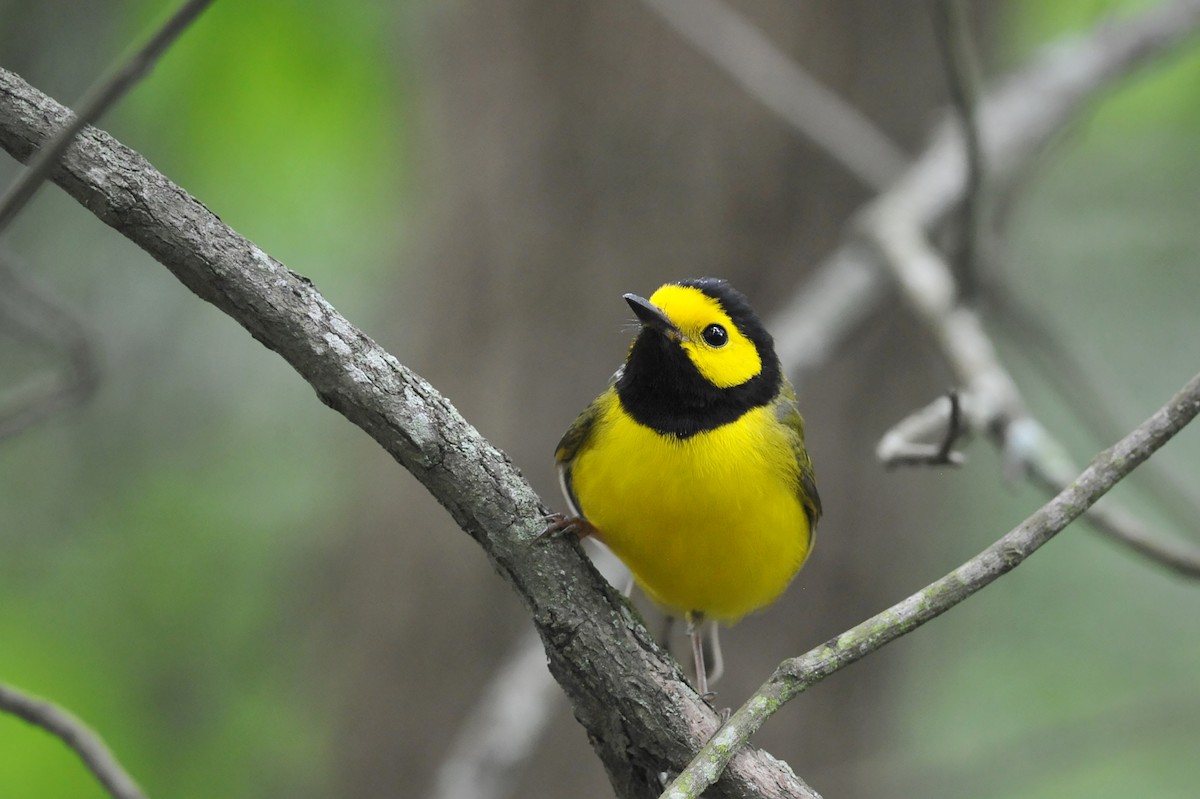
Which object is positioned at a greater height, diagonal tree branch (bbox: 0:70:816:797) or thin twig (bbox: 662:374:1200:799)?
thin twig (bbox: 662:374:1200:799)

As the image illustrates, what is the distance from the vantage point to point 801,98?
16.7ft

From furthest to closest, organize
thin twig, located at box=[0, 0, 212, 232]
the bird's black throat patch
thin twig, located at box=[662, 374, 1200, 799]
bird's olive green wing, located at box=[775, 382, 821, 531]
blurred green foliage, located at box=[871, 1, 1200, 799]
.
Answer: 1. blurred green foliage, located at box=[871, 1, 1200, 799]
2. bird's olive green wing, located at box=[775, 382, 821, 531]
3. the bird's black throat patch
4. thin twig, located at box=[662, 374, 1200, 799]
5. thin twig, located at box=[0, 0, 212, 232]

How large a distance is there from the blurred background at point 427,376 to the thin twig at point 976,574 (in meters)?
2.66

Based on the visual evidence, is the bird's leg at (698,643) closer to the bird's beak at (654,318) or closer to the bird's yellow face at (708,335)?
the bird's yellow face at (708,335)

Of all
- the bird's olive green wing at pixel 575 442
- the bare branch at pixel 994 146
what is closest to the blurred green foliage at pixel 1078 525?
the bare branch at pixel 994 146

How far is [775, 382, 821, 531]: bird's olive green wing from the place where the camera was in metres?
3.50

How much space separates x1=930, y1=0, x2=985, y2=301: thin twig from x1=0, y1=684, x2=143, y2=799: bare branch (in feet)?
11.1

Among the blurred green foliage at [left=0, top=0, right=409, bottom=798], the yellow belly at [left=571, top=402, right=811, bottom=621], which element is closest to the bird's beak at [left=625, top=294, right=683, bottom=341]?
the yellow belly at [left=571, top=402, right=811, bottom=621]

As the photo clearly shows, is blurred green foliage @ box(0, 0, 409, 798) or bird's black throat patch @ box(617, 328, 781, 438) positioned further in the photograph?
blurred green foliage @ box(0, 0, 409, 798)

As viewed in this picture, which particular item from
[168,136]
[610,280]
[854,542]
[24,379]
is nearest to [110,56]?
[168,136]

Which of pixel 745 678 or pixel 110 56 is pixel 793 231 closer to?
pixel 745 678

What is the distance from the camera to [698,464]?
3.18 meters

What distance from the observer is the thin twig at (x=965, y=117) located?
411 cm

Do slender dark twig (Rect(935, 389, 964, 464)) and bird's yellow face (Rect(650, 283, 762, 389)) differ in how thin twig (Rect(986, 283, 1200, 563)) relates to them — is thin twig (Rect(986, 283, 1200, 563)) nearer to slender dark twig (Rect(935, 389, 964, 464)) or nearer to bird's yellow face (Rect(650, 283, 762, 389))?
slender dark twig (Rect(935, 389, 964, 464))
